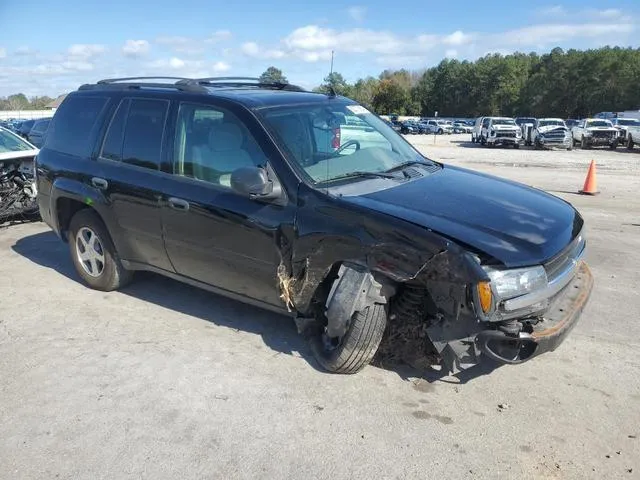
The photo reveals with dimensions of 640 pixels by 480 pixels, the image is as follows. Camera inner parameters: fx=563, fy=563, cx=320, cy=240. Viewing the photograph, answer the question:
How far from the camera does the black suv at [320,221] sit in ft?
10.8

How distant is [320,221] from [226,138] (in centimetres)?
111

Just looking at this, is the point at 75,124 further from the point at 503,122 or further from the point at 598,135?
the point at 503,122

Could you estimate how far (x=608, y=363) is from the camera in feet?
13.2

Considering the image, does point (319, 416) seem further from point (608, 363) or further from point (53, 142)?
point (53, 142)

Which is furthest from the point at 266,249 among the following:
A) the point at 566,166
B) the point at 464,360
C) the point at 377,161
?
the point at 566,166

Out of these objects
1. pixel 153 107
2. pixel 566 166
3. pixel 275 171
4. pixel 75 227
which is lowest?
pixel 566 166

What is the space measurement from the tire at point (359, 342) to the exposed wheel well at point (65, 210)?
3074mm

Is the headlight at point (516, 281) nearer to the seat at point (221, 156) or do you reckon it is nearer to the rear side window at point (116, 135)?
the seat at point (221, 156)

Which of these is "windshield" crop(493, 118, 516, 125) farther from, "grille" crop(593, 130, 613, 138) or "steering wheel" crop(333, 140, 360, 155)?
"steering wheel" crop(333, 140, 360, 155)

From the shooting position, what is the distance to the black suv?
10.8 feet

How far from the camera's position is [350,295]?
3514mm

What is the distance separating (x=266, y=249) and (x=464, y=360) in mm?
1505

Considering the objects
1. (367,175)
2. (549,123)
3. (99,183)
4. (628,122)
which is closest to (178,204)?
(99,183)

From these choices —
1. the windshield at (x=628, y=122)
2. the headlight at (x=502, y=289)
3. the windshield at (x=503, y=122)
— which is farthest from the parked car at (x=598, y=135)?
the headlight at (x=502, y=289)
